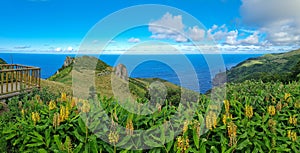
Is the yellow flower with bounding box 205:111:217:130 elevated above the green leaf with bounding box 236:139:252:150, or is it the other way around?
the yellow flower with bounding box 205:111:217:130

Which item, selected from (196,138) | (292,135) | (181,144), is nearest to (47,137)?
(181,144)

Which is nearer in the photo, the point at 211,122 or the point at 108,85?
the point at 211,122

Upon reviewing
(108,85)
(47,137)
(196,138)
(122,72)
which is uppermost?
(122,72)

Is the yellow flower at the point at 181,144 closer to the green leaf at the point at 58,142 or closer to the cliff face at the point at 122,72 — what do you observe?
the green leaf at the point at 58,142

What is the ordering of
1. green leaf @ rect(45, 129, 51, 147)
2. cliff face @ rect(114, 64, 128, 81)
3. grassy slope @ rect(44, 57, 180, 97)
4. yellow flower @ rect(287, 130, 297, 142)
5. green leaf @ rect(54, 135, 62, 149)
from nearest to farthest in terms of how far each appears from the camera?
1. green leaf @ rect(54, 135, 62, 149)
2. green leaf @ rect(45, 129, 51, 147)
3. yellow flower @ rect(287, 130, 297, 142)
4. cliff face @ rect(114, 64, 128, 81)
5. grassy slope @ rect(44, 57, 180, 97)

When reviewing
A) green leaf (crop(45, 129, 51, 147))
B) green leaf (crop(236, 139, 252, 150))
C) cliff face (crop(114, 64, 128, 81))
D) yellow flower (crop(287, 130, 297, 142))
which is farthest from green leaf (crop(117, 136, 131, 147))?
cliff face (crop(114, 64, 128, 81))

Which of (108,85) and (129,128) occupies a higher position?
(129,128)

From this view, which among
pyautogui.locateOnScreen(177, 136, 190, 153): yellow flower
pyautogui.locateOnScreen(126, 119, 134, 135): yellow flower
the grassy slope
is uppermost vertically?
pyautogui.locateOnScreen(126, 119, 134, 135): yellow flower

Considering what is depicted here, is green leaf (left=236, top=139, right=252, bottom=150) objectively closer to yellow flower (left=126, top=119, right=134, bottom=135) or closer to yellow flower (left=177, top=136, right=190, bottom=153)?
yellow flower (left=177, top=136, right=190, bottom=153)

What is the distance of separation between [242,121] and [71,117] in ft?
5.85

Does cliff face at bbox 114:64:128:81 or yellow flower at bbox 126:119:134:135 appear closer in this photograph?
yellow flower at bbox 126:119:134:135

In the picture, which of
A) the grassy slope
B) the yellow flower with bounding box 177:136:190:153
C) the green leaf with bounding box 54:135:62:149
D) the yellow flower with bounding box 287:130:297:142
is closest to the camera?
the yellow flower with bounding box 177:136:190:153

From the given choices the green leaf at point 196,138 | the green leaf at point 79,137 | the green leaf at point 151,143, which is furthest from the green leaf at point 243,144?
the green leaf at point 79,137

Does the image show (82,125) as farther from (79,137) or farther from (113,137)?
(113,137)
